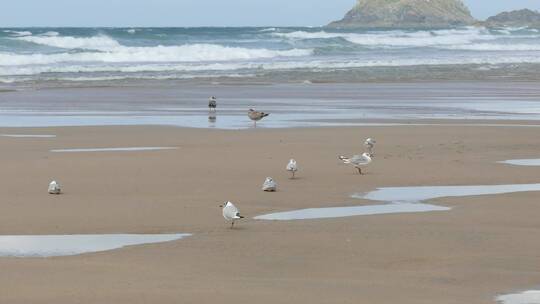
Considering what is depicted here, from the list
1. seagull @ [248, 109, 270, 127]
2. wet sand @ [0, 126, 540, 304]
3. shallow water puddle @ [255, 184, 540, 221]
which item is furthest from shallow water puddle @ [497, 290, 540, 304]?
seagull @ [248, 109, 270, 127]

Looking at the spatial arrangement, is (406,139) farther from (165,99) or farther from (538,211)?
(165,99)

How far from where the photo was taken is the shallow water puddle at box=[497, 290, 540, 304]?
6.25 m

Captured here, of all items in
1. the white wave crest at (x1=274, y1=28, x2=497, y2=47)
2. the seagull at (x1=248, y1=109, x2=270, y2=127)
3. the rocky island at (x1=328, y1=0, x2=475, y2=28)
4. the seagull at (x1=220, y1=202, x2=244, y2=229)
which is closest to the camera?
the seagull at (x1=220, y1=202, x2=244, y2=229)

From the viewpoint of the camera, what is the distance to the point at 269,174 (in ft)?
40.1

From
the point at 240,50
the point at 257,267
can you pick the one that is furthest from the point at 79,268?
the point at 240,50

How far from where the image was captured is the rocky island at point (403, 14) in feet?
453

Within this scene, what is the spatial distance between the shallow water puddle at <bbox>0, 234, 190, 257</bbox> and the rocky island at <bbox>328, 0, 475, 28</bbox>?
12767cm

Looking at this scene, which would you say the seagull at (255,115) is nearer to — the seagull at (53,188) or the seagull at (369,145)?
the seagull at (369,145)

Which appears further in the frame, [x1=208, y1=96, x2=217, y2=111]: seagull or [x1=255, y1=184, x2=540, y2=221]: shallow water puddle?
[x1=208, y1=96, x2=217, y2=111]: seagull

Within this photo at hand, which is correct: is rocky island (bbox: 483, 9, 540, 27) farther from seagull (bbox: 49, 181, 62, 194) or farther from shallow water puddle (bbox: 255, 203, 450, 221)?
seagull (bbox: 49, 181, 62, 194)

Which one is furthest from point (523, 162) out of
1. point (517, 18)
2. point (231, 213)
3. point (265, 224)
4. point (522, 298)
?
point (517, 18)

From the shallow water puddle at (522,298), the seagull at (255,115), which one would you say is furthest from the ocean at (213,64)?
the shallow water puddle at (522,298)

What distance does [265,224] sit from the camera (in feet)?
29.7

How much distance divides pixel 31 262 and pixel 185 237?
149 centimetres
